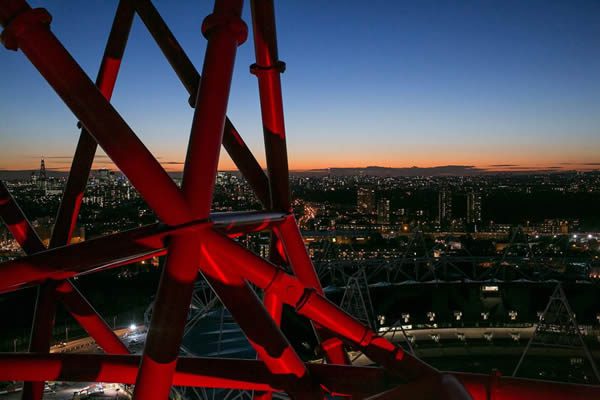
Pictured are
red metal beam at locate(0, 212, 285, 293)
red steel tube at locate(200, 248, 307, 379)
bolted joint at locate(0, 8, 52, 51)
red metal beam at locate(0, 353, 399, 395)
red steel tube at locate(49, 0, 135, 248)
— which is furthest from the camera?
red steel tube at locate(49, 0, 135, 248)

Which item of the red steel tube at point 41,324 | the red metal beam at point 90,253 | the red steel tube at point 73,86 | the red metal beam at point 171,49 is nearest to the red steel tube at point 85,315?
the red steel tube at point 41,324

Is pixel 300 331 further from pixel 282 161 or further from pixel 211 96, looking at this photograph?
pixel 211 96

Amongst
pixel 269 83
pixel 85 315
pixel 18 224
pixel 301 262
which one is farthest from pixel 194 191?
pixel 18 224

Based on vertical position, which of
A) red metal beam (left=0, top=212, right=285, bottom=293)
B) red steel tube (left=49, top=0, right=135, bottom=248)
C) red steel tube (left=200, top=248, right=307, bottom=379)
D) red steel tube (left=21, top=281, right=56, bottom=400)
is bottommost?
red steel tube (left=21, top=281, right=56, bottom=400)

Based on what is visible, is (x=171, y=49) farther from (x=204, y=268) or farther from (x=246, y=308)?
(x=246, y=308)

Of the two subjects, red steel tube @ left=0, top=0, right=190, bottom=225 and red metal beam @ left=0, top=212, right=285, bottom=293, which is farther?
red metal beam @ left=0, top=212, right=285, bottom=293

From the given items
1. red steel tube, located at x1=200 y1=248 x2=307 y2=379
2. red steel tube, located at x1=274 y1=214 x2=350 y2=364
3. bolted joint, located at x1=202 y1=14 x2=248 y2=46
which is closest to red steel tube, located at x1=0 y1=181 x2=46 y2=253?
red steel tube, located at x1=274 y1=214 x2=350 y2=364

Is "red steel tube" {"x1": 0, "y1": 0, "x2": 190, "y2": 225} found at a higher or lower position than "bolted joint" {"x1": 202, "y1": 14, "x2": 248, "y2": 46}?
lower

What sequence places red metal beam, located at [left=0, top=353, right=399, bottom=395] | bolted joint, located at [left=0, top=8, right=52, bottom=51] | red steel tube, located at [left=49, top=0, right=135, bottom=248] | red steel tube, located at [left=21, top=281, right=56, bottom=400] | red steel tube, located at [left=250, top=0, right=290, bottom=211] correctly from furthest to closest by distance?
red steel tube, located at [left=21, top=281, right=56, bottom=400] < red steel tube, located at [left=49, top=0, right=135, bottom=248] < red steel tube, located at [left=250, top=0, right=290, bottom=211] < red metal beam, located at [left=0, top=353, right=399, bottom=395] < bolted joint, located at [left=0, top=8, right=52, bottom=51]

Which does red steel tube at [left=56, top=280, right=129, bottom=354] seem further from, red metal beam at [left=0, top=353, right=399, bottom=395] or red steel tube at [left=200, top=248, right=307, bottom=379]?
red steel tube at [left=200, top=248, right=307, bottom=379]
